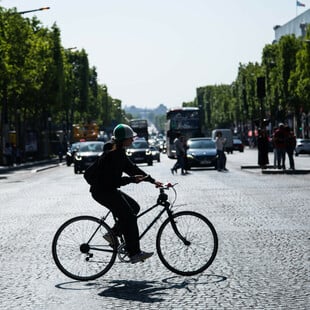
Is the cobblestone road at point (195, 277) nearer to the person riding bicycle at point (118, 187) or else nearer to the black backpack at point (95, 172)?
the person riding bicycle at point (118, 187)

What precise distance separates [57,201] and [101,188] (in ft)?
43.1

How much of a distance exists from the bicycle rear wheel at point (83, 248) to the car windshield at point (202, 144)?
35.3 m

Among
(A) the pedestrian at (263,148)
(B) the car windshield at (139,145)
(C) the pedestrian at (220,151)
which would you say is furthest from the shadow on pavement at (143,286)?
(B) the car windshield at (139,145)

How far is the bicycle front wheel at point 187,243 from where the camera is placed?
9930mm

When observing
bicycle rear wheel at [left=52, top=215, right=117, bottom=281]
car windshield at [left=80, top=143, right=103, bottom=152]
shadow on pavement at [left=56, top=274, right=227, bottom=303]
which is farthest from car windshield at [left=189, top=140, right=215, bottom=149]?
shadow on pavement at [left=56, top=274, right=227, bottom=303]

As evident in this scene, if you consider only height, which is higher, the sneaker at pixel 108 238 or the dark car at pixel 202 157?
the sneaker at pixel 108 238

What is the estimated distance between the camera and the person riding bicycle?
9727 mm

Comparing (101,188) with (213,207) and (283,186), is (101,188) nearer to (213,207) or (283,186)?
(213,207)

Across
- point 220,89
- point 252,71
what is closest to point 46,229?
point 252,71

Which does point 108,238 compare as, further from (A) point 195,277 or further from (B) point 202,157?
(B) point 202,157

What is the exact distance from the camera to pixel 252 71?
122m

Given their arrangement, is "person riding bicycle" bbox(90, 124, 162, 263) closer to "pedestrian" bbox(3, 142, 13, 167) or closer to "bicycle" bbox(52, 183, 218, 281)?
"bicycle" bbox(52, 183, 218, 281)

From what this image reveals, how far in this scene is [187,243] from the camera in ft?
33.0

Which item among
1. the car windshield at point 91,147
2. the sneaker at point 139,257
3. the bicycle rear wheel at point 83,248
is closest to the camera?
the sneaker at point 139,257
